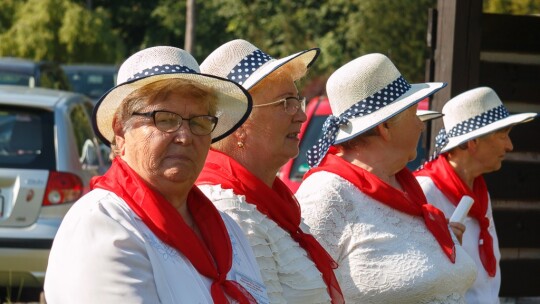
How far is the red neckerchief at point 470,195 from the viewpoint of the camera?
6234 mm

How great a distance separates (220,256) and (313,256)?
0.81 metres

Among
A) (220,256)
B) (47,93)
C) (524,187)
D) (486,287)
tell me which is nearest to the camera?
(220,256)

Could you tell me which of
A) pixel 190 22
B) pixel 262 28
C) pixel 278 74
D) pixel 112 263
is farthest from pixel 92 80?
pixel 112 263

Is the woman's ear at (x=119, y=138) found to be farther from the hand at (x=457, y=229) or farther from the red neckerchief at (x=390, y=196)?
the hand at (x=457, y=229)

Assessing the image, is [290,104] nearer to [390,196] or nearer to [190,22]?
[390,196]

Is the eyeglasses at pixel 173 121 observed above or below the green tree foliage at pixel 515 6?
above

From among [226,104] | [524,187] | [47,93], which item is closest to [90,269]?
[226,104]

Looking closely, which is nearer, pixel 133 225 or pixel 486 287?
pixel 133 225

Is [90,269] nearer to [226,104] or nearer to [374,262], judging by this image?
[226,104]

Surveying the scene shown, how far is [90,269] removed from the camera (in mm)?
3418

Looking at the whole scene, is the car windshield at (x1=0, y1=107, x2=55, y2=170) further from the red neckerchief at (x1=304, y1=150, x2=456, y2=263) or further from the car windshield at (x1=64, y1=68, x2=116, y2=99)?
the car windshield at (x1=64, y1=68, x2=116, y2=99)

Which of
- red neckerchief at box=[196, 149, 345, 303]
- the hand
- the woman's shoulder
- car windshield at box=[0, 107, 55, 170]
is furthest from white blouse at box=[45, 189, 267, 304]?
car windshield at box=[0, 107, 55, 170]

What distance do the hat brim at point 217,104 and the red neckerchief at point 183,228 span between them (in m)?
0.17

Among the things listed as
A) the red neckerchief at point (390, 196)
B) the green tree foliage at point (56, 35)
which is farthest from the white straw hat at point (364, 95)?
the green tree foliage at point (56, 35)
